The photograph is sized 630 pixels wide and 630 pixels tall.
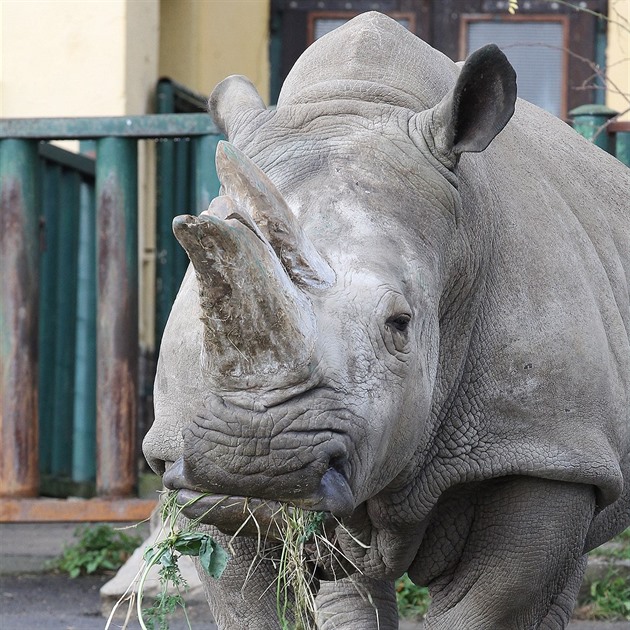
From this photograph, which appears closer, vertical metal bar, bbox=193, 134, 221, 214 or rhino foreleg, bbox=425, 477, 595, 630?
rhino foreleg, bbox=425, 477, 595, 630

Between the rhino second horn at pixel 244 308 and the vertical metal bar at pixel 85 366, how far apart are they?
4.69 m

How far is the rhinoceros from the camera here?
3.12m

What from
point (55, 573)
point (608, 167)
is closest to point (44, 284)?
point (55, 573)


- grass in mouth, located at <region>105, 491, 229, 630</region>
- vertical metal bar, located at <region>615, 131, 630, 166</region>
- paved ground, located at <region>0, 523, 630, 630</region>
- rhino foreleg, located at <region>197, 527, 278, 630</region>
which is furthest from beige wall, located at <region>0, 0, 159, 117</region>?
grass in mouth, located at <region>105, 491, 229, 630</region>

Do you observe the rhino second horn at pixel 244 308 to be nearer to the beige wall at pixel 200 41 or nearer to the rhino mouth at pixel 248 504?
the rhino mouth at pixel 248 504

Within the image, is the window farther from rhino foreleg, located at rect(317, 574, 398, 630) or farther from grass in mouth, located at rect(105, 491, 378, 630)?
grass in mouth, located at rect(105, 491, 378, 630)

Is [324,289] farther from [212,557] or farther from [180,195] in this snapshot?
[180,195]

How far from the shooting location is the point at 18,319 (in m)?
7.10

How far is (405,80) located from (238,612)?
1.46m

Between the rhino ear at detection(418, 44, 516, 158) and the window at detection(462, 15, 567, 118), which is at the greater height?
the window at detection(462, 15, 567, 118)

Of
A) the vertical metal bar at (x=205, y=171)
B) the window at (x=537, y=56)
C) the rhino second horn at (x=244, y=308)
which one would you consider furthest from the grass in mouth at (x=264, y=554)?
the window at (x=537, y=56)

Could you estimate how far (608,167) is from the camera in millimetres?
4965

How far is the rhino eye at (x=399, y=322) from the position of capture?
11.0ft

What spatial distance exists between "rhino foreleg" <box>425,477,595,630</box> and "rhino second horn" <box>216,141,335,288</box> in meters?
1.05
